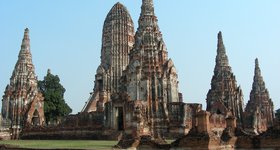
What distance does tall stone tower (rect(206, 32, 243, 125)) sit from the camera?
45781 millimetres

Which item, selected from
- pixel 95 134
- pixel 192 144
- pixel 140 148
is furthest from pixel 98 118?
pixel 192 144

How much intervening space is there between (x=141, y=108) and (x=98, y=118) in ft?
18.3

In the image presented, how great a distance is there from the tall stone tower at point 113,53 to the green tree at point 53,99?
5.36 m

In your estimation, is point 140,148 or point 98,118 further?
point 98,118

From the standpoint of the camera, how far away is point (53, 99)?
5112cm

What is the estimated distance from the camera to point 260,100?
5769 cm

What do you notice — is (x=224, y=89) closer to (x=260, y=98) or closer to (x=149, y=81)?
(x=260, y=98)

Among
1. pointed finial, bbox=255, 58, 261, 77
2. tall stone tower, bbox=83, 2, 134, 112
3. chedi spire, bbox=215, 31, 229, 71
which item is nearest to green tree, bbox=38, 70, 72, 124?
tall stone tower, bbox=83, 2, 134, 112

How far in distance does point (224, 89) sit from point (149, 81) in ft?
53.7

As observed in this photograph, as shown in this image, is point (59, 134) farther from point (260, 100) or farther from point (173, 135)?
point (260, 100)

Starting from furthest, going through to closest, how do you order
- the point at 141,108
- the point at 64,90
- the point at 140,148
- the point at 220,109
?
the point at 64,90 < the point at 220,109 < the point at 141,108 < the point at 140,148

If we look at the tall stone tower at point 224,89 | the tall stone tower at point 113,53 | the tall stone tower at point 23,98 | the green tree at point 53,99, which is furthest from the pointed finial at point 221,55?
the tall stone tower at point 23,98

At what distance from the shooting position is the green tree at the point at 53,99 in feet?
166

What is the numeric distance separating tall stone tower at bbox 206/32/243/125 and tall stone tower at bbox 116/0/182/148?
436 inches
